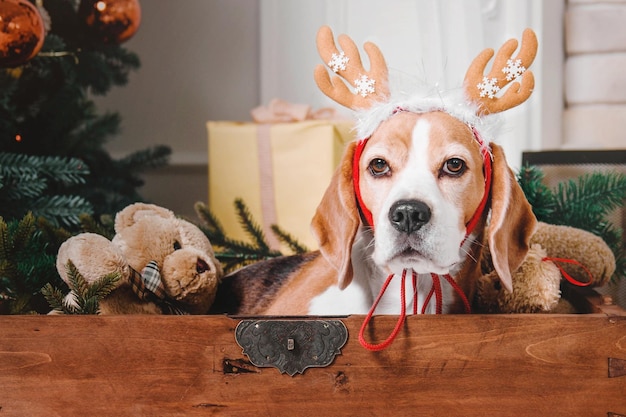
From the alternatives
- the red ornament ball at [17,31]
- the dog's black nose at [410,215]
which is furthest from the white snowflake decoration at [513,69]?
the red ornament ball at [17,31]

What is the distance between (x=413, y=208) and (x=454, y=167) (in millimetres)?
112

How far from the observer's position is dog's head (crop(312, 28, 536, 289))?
2.70ft

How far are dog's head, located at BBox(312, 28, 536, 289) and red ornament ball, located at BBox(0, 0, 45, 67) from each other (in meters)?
0.55

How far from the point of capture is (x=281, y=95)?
86.6 inches

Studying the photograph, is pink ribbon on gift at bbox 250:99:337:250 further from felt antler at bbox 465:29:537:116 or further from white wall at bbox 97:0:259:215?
felt antler at bbox 465:29:537:116

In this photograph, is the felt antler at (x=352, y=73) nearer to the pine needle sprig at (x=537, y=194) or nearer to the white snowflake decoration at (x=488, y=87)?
the white snowflake decoration at (x=488, y=87)

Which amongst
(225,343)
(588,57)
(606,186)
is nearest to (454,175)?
(225,343)

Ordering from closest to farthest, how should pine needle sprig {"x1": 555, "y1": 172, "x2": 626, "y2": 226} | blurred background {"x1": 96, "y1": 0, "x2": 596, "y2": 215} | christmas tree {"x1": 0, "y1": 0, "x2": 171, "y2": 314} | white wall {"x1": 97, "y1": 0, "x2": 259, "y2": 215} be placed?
christmas tree {"x1": 0, "y1": 0, "x2": 171, "y2": 314}, pine needle sprig {"x1": 555, "y1": 172, "x2": 626, "y2": 226}, blurred background {"x1": 96, "y1": 0, "x2": 596, "y2": 215}, white wall {"x1": 97, "y1": 0, "x2": 259, "y2": 215}

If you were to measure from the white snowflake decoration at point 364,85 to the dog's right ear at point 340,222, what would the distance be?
0.25ft

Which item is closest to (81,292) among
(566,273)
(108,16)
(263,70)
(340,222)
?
(340,222)

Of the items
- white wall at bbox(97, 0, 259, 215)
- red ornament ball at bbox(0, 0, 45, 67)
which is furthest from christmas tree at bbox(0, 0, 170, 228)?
white wall at bbox(97, 0, 259, 215)

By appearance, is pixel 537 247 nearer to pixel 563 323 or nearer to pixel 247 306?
pixel 563 323

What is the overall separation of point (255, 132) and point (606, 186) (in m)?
0.85

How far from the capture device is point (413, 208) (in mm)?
801
